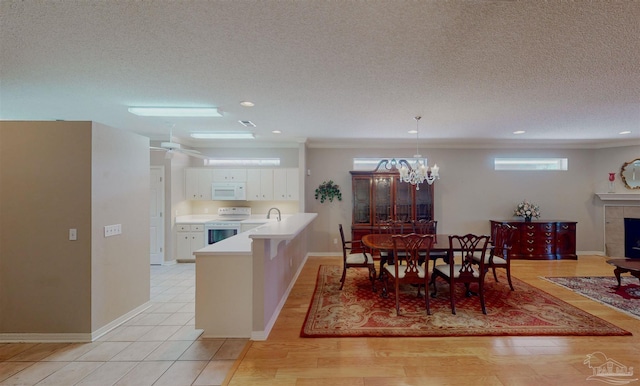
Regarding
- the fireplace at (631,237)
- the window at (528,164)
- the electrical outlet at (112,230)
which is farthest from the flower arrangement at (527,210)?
the electrical outlet at (112,230)

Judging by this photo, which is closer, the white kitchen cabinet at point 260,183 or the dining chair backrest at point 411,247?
the dining chair backrest at point 411,247

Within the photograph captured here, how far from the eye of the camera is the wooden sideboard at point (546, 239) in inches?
210

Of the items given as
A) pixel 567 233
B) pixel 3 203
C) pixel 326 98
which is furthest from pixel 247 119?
pixel 567 233

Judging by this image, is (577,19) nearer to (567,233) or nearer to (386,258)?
(386,258)

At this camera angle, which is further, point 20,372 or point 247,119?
point 247,119

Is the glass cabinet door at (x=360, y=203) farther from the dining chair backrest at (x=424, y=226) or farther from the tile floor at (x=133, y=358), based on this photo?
the tile floor at (x=133, y=358)

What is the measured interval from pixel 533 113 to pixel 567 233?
331 cm

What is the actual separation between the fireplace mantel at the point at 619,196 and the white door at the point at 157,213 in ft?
29.6

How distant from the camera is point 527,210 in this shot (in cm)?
548

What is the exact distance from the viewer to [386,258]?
3.88m

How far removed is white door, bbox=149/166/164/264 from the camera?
16.9 feet

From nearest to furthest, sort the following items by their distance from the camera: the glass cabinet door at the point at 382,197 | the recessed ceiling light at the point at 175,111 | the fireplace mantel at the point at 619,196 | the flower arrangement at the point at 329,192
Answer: the recessed ceiling light at the point at 175,111, the fireplace mantel at the point at 619,196, the glass cabinet door at the point at 382,197, the flower arrangement at the point at 329,192

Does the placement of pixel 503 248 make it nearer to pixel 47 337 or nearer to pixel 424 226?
pixel 424 226

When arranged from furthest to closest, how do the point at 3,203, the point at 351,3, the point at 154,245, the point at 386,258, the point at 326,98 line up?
the point at 154,245 < the point at 386,258 < the point at 326,98 < the point at 3,203 < the point at 351,3
